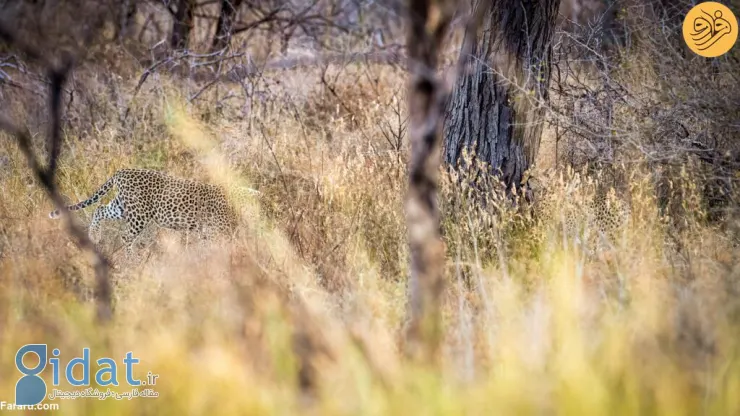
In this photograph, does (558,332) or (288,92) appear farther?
(288,92)

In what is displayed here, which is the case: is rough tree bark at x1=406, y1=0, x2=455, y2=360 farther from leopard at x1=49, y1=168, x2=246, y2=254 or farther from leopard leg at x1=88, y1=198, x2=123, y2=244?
leopard leg at x1=88, y1=198, x2=123, y2=244

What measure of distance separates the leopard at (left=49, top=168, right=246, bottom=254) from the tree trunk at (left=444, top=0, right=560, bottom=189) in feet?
5.57

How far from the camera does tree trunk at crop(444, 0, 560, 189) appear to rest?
17.4 feet

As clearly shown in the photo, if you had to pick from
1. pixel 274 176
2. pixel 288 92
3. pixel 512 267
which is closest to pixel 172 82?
pixel 288 92

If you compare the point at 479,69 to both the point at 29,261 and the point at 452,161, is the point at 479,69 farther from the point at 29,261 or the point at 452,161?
the point at 29,261

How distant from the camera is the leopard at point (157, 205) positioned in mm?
5598

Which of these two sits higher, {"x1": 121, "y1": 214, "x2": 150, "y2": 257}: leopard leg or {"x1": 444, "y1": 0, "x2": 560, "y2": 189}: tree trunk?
{"x1": 444, "y1": 0, "x2": 560, "y2": 189}: tree trunk

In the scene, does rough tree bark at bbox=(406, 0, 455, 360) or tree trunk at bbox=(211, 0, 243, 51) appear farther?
tree trunk at bbox=(211, 0, 243, 51)

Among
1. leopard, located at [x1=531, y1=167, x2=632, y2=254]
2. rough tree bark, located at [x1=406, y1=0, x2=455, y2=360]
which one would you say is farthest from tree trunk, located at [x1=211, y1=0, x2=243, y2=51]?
rough tree bark, located at [x1=406, y1=0, x2=455, y2=360]

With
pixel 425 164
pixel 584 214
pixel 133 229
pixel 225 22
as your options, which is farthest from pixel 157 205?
pixel 225 22

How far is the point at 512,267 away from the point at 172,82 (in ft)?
15.9

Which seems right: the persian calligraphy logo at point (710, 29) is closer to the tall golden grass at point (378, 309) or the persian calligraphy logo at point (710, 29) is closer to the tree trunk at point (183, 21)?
the tall golden grass at point (378, 309)

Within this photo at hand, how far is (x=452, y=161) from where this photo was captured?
5512mm

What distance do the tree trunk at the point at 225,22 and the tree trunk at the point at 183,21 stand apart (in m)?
0.33
